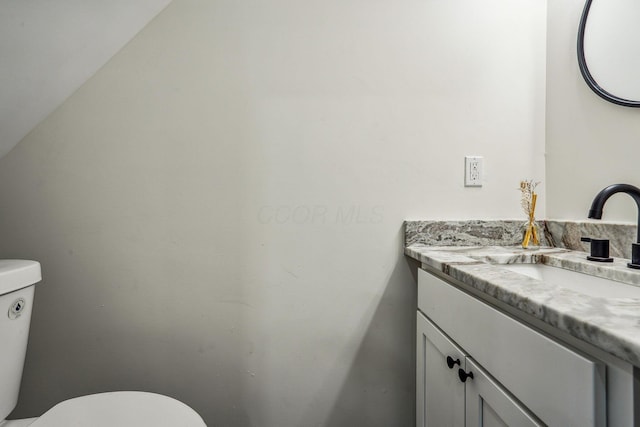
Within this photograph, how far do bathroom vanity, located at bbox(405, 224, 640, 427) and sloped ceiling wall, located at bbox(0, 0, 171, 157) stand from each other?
3.90ft

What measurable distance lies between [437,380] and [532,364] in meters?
0.44

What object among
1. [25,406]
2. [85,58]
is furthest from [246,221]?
[25,406]

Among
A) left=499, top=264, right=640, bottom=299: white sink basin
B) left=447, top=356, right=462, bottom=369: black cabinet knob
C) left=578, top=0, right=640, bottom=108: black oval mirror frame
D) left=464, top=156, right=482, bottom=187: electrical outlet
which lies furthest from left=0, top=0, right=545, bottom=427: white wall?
left=447, top=356, right=462, bottom=369: black cabinet knob

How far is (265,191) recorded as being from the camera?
1.21 m

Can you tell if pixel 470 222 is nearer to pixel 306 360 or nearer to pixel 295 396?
pixel 306 360

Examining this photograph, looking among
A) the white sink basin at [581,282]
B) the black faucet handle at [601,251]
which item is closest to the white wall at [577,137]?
the black faucet handle at [601,251]

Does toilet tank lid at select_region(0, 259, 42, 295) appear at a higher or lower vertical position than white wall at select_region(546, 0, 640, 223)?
lower

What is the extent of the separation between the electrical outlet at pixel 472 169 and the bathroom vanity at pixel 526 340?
264mm

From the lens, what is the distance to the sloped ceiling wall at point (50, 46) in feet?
3.18

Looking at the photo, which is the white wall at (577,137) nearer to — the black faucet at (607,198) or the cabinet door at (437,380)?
the black faucet at (607,198)

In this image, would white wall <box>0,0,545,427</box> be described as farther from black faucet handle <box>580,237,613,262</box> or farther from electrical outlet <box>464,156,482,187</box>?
black faucet handle <box>580,237,613,262</box>

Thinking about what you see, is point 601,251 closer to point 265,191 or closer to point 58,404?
point 265,191

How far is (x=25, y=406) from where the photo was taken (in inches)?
46.1

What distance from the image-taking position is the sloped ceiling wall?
97 cm
